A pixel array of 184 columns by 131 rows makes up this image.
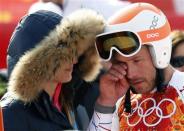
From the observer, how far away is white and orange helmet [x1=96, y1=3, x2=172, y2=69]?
8.59 feet

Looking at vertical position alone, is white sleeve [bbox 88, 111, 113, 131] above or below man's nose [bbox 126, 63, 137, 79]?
below

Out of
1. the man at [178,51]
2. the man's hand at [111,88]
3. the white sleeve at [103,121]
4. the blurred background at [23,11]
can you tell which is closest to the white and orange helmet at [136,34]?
the man's hand at [111,88]

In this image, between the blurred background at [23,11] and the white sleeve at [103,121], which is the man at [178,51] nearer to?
the white sleeve at [103,121]

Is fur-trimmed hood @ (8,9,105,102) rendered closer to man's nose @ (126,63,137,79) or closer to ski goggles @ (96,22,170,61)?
ski goggles @ (96,22,170,61)

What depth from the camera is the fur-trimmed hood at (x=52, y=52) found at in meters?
2.62

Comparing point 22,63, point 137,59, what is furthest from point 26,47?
point 137,59

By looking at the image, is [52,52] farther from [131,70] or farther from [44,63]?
[131,70]

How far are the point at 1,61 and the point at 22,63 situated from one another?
3548 mm

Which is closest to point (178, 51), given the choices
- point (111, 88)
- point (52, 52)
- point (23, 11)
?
point (111, 88)

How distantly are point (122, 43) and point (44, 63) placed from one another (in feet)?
1.30

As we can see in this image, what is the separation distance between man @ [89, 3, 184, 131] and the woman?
0.12 m

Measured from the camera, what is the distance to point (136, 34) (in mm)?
2615

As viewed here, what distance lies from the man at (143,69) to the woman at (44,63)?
0.12m

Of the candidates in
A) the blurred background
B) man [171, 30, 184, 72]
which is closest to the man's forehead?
man [171, 30, 184, 72]
